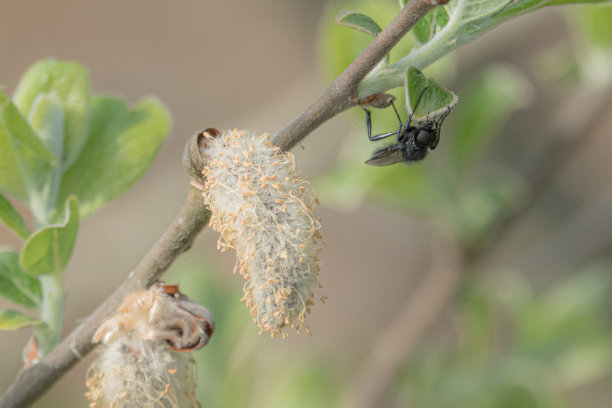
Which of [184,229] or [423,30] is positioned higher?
[423,30]

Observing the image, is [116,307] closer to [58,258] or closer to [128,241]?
[58,258]

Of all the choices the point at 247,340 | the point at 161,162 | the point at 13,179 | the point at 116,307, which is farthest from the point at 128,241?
the point at 116,307

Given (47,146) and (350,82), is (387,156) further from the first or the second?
(47,146)

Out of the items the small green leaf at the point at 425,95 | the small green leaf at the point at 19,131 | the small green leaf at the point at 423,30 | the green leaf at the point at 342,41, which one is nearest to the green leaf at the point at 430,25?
the small green leaf at the point at 423,30

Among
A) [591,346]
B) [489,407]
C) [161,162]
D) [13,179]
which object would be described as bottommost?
[13,179]

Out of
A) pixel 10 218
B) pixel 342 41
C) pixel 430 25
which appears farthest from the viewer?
pixel 342 41

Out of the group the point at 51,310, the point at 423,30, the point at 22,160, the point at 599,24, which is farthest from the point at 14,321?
the point at 599,24

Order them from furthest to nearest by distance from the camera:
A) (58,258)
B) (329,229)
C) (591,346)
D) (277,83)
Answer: (277,83) < (329,229) < (591,346) < (58,258)
